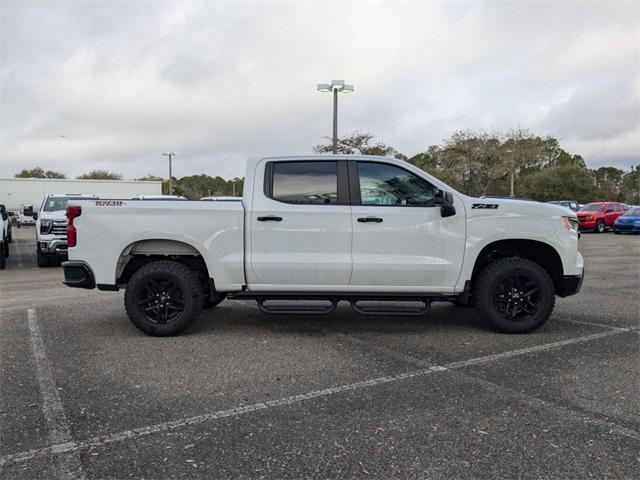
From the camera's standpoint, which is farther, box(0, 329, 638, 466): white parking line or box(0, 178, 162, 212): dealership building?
box(0, 178, 162, 212): dealership building

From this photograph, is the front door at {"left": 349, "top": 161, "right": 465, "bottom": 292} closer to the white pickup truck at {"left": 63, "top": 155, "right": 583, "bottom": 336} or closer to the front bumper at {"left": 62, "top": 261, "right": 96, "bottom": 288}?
the white pickup truck at {"left": 63, "top": 155, "right": 583, "bottom": 336}

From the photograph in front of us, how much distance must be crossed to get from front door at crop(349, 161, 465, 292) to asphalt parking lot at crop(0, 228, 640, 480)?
63 cm

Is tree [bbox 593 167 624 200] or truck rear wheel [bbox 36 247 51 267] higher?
tree [bbox 593 167 624 200]

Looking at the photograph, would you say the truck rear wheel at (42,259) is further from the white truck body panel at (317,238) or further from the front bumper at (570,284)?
the front bumper at (570,284)

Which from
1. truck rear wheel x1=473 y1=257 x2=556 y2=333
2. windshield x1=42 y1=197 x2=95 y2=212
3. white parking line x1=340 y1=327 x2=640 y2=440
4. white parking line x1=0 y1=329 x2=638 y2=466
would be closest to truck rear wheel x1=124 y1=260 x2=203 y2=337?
white parking line x1=340 y1=327 x2=640 y2=440

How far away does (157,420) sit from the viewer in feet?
11.7

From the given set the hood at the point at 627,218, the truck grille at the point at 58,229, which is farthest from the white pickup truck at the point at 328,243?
the hood at the point at 627,218

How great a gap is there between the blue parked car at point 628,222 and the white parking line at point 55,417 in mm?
26538

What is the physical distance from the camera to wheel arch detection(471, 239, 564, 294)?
19.2 feet

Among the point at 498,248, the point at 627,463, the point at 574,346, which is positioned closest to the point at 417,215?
the point at 498,248

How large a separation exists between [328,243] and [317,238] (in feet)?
0.42

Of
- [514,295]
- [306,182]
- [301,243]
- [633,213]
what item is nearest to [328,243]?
[301,243]

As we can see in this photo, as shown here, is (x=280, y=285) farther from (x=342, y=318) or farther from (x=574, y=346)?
(x=574, y=346)

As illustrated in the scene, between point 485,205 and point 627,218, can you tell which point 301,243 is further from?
point 627,218
